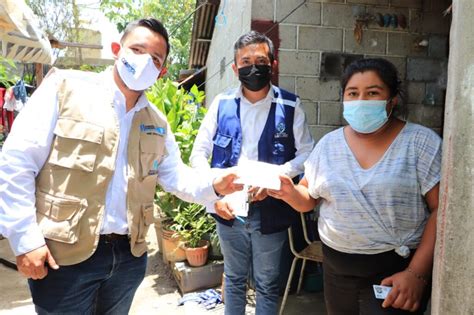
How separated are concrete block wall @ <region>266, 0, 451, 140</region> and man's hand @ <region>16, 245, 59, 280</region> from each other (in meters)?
2.67

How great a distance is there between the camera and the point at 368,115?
5.81ft

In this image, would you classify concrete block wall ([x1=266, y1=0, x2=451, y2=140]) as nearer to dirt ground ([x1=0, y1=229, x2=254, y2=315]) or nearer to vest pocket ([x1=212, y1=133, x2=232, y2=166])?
vest pocket ([x1=212, y1=133, x2=232, y2=166])

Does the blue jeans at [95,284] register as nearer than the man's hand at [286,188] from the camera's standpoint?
Yes

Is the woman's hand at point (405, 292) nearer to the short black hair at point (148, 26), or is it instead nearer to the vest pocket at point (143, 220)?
the vest pocket at point (143, 220)

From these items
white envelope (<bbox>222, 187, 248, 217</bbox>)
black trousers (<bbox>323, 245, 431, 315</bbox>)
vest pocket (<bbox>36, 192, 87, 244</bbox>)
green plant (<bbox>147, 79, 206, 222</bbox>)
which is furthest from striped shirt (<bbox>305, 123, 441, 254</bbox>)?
green plant (<bbox>147, 79, 206, 222</bbox>)

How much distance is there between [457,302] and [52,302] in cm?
148

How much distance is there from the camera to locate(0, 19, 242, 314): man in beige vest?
58.7 inches

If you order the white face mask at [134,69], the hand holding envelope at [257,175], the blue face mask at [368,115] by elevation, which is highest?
the white face mask at [134,69]

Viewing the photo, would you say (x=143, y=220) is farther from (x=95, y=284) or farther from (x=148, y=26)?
(x=148, y=26)

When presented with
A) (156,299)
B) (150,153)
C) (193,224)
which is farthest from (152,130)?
(156,299)

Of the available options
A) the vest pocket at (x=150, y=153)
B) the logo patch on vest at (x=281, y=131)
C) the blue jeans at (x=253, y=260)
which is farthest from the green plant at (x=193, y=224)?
the vest pocket at (x=150, y=153)

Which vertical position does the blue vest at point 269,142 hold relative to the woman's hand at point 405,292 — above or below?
above

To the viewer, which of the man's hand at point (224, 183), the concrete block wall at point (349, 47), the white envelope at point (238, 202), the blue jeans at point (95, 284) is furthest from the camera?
the concrete block wall at point (349, 47)

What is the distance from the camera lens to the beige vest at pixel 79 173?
153 cm
